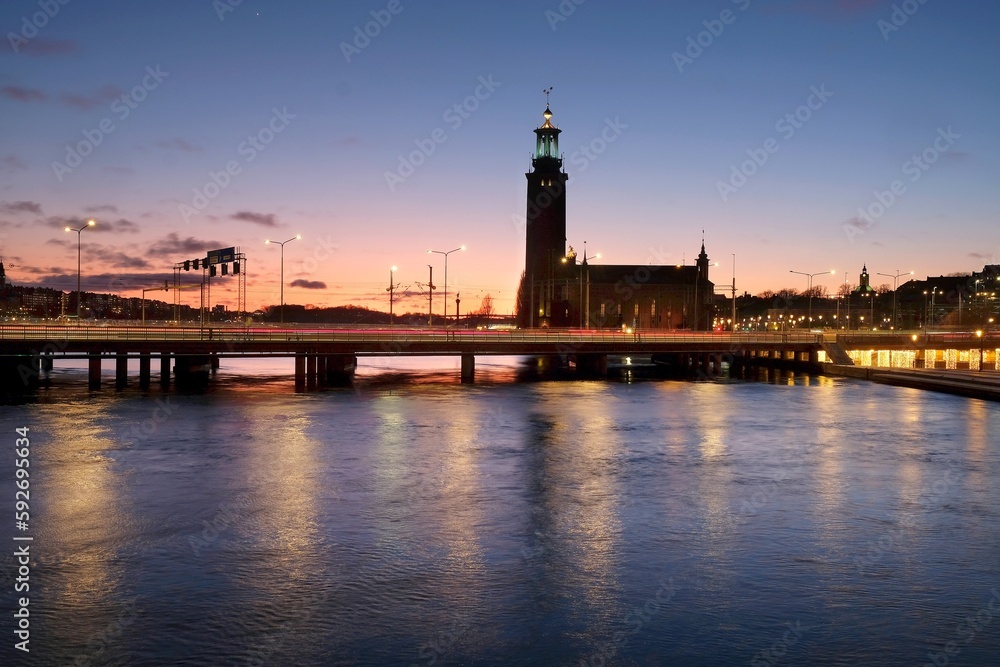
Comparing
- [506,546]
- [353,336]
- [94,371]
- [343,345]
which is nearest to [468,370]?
[353,336]

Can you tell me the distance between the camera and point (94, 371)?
73.6 meters

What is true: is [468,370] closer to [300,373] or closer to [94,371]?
[300,373]

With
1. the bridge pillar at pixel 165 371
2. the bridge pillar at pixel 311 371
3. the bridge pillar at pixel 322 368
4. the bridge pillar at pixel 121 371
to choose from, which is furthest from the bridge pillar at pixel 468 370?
the bridge pillar at pixel 121 371

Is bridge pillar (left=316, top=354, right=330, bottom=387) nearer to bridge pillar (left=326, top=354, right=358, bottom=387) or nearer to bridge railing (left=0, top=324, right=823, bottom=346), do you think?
bridge pillar (left=326, top=354, right=358, bottom=387)

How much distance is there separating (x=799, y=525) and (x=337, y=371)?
66381mm

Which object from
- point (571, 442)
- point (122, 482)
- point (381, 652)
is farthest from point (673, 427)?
point (381, 652)

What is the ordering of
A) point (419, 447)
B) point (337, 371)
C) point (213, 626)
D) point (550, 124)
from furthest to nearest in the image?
point (550, 124) → point (337, 371) → point (419, 447) → point (213, 626)

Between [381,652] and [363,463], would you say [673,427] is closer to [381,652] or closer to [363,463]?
[363,463]

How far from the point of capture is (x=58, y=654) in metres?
14.4

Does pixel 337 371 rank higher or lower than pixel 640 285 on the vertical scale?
lower

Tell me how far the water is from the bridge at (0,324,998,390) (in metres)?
24.7

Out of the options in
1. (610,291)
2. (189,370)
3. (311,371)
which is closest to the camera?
(311,371)

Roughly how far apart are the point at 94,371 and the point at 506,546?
63832mm

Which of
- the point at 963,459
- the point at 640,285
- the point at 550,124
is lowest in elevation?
the point at 963,459
